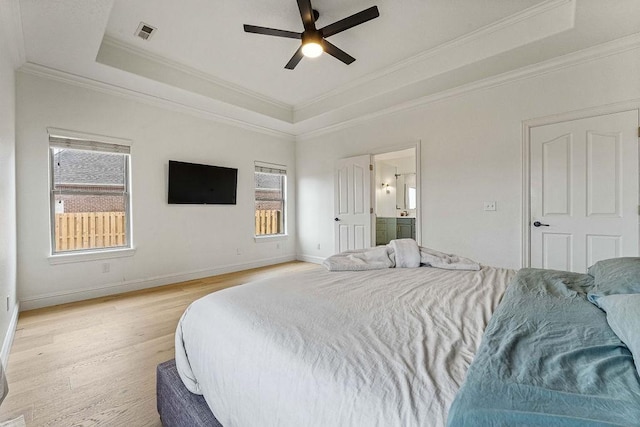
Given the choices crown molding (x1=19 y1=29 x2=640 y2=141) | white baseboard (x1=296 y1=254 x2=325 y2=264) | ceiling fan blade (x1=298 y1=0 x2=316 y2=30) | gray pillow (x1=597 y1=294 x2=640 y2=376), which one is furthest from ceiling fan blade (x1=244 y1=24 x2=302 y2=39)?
white baseboard (x1=296 y1=254 x2=325 y2=264)

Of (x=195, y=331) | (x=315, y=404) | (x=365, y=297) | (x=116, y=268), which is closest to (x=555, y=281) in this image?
(x=365, y=297)

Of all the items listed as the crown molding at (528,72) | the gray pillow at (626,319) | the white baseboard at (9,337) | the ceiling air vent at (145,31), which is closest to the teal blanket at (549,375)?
the gray pillow at (626,319)

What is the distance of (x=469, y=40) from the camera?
3.02 m

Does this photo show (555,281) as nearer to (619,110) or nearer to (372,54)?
(619,110)

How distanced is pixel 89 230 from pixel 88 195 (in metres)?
0.43

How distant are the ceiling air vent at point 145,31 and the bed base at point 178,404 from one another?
3111mm

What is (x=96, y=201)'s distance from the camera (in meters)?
3.59

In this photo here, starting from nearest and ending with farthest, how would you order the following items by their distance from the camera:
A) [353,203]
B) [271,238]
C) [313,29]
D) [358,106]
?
[313,29], [358,106], [353,203], [271,238]

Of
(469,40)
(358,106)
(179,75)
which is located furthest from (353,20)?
(179,75)

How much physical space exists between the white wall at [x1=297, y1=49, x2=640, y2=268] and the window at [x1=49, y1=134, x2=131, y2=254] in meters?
3.71

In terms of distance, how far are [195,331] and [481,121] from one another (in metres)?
3.85

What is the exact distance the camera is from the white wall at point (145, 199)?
3082 mm

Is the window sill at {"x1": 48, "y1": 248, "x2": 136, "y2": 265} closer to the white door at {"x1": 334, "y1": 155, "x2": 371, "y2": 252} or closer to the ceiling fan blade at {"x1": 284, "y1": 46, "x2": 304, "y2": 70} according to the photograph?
the ceiling fan blade at {"x1": 284, "y1": 46, "x2": 304, "y2": 70}

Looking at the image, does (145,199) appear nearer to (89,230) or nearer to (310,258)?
(89,230)
